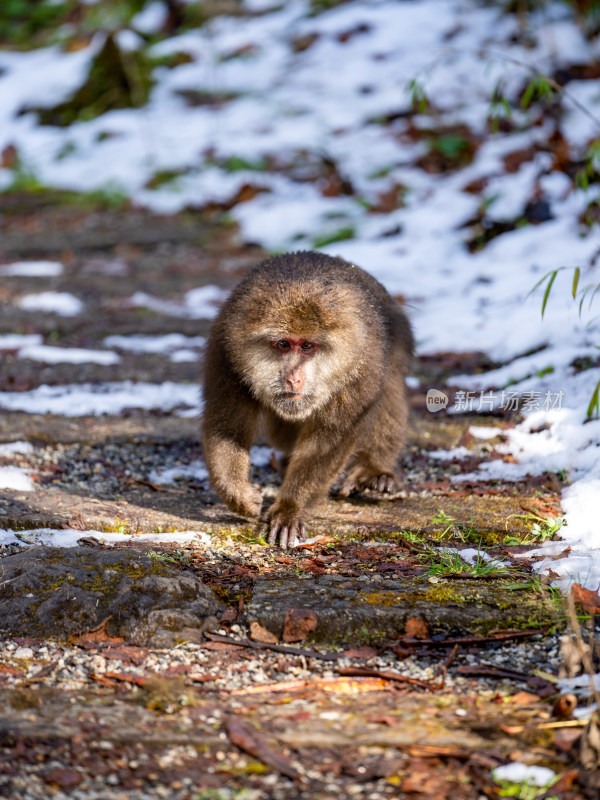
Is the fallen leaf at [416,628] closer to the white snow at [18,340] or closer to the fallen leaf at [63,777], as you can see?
the fallen leaf at [63,777]

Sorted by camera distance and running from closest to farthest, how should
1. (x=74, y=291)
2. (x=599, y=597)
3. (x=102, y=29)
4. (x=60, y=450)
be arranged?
(x=599, y=597) < (x=60, y=450) < (x=74, y=291) < (x=102, y=29)

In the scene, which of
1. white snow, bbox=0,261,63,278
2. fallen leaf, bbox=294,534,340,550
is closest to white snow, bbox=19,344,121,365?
white snow, bbox=0,261,63,278

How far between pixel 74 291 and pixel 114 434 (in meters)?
3.93

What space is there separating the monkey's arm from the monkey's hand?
0.61 ft

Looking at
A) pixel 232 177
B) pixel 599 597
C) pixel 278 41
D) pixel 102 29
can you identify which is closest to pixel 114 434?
pixel 599 597

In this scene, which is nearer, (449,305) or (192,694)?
(192,694)

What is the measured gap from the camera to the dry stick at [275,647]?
3.10m

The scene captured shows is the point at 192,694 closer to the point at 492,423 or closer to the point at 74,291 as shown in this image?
the point at 492,423

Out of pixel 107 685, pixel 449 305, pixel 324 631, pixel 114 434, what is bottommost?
pixel 449 305

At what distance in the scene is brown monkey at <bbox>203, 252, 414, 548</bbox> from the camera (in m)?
4.31

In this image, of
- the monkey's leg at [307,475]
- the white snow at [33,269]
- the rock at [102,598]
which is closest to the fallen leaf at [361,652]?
the rock at [102,598]

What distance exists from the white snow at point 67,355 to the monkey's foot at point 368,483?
2.86 meters

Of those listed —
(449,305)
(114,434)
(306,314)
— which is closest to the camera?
(306,314)

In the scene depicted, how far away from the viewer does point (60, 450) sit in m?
5.46
